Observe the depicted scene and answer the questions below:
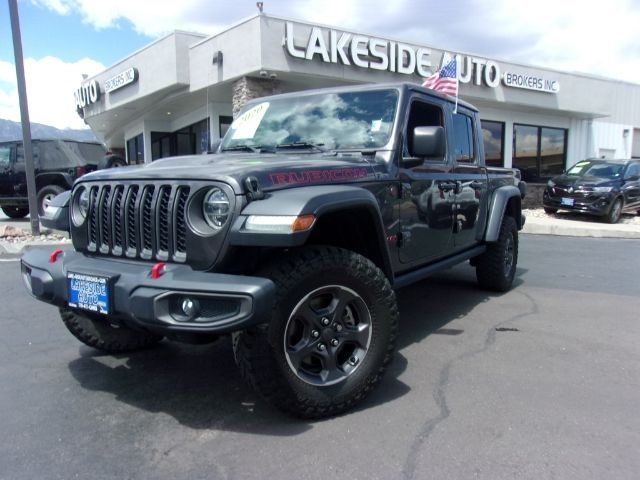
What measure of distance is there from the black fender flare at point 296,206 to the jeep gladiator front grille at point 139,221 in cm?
37

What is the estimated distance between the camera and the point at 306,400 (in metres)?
2.73

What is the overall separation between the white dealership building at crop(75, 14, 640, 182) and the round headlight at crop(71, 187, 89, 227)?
443cm

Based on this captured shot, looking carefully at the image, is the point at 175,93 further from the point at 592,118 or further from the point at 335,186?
the point at 592,118

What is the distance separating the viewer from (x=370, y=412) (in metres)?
2.95

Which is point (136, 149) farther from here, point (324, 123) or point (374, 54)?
point (324, 123)

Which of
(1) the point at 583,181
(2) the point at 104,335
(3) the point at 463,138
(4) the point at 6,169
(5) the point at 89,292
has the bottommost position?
(2) the point at 104,335

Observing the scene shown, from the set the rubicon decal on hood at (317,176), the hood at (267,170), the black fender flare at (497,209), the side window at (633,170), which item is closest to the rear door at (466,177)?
the black fender flare at (497,209)

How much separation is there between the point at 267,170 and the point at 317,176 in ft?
1.13

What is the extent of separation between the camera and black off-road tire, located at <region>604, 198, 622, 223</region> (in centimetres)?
1292

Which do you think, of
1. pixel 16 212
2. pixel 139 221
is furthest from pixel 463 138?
pixel 16 212

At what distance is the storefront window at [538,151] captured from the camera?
19.3 metres

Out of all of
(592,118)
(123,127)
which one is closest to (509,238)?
(592,118)

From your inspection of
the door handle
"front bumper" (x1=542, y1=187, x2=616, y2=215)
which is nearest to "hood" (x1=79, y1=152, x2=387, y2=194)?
the door handle

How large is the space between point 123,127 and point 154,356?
21.9m
